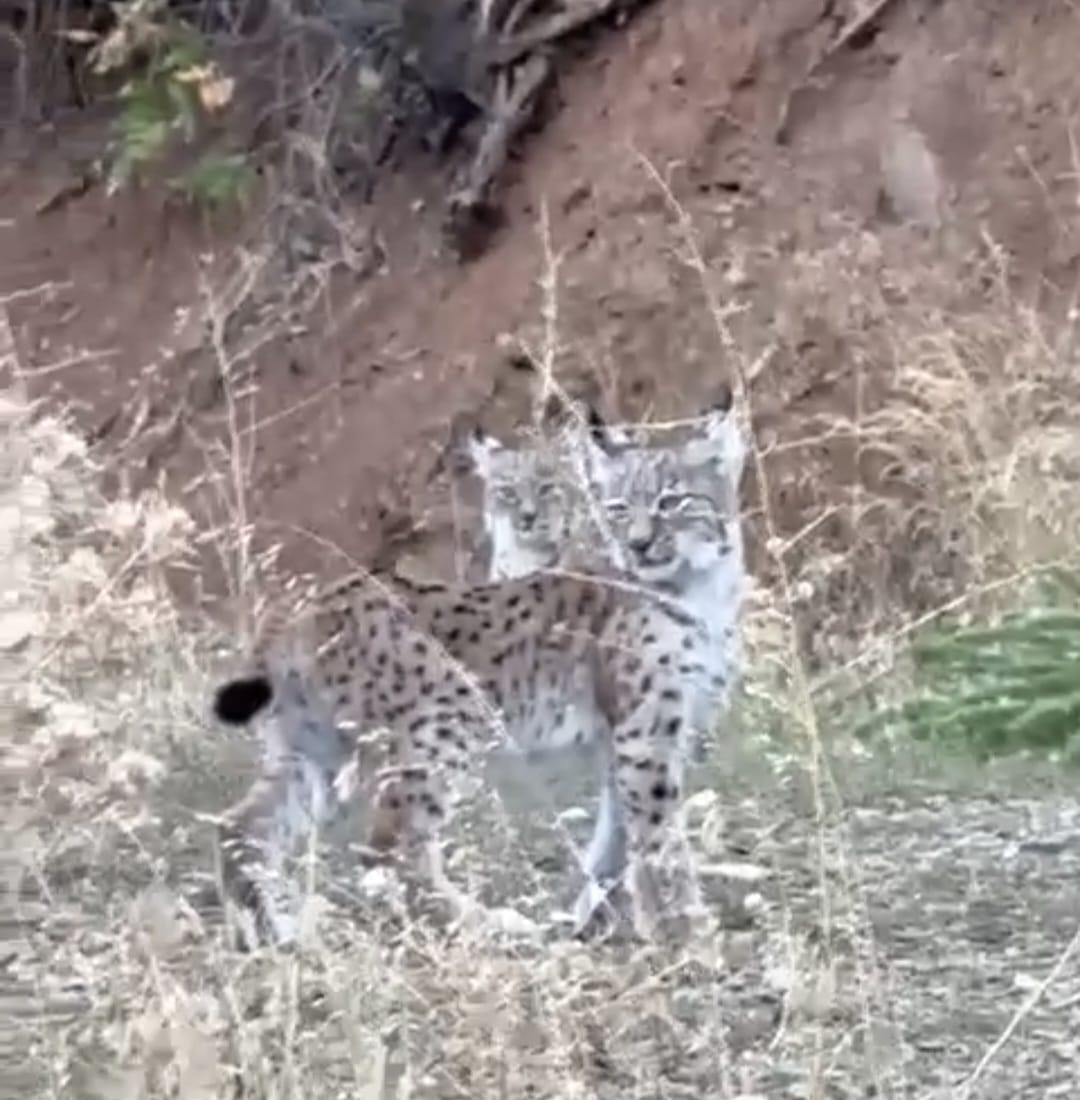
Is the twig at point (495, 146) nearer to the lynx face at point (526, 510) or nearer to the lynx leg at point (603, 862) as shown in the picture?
the lynx face at point (526, 510)

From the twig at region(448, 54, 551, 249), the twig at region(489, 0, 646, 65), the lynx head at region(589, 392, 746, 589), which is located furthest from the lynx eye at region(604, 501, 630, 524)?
the twig at region(489, 0, 646, 65)

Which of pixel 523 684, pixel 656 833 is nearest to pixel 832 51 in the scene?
pixel 523 684

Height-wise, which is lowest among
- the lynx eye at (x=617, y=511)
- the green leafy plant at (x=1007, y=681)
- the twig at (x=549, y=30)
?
the green leafy plant at (x=1007, y=681)

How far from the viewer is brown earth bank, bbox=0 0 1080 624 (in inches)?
142

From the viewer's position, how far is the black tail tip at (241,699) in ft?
7.70

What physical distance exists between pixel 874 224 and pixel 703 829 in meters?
1.59

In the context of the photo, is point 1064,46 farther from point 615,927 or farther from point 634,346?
point 615,927

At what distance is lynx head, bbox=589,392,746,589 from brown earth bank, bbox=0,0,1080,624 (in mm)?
774

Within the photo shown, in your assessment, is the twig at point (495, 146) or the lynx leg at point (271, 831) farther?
the twig at point (495, 146)

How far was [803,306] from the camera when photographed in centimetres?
366

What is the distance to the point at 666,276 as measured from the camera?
12.4 feet

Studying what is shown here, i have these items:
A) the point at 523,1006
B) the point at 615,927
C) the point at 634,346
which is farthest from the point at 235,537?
the point at 523,1006

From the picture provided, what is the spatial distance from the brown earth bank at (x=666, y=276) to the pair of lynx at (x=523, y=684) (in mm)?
886

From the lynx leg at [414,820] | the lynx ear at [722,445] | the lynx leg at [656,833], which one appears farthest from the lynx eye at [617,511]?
the lynx leg at [414,820]
